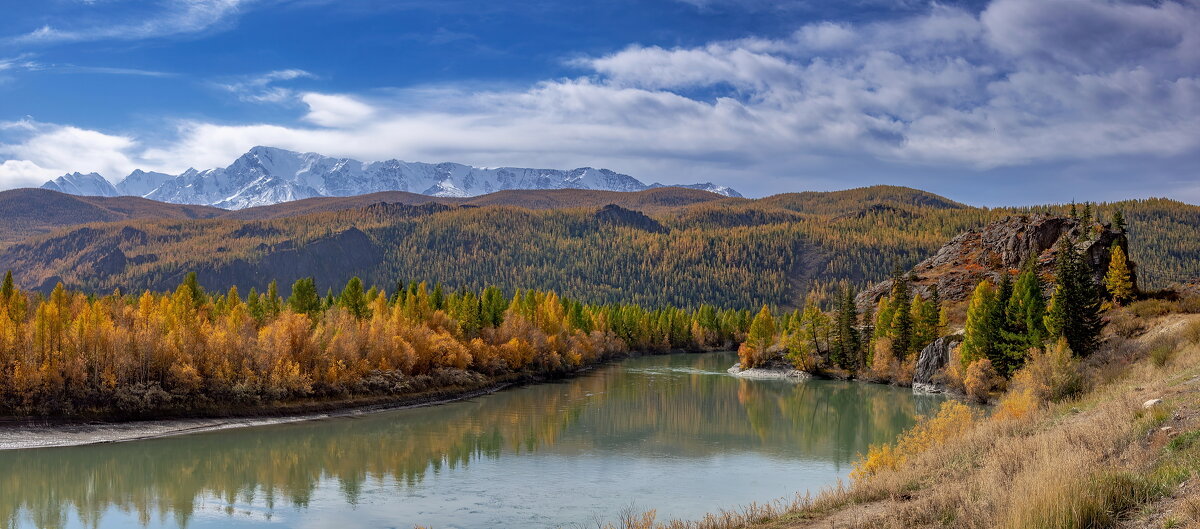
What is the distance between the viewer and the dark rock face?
8681 centimetres

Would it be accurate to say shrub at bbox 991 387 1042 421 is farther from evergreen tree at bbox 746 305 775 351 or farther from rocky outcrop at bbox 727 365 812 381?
evergreen tree at bbox 746 305 775 351

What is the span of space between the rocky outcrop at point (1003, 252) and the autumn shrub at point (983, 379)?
29.0m

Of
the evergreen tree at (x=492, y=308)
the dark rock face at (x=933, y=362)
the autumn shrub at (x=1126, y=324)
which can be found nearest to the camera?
the autumn shrub at (x=1126, y=324)

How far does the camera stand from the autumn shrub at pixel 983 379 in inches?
2864

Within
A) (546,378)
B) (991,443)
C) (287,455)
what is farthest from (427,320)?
(991,443)

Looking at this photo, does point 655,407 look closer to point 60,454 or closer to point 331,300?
point 60,454

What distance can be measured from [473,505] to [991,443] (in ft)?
72.3

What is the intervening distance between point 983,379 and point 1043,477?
6577 centimetres

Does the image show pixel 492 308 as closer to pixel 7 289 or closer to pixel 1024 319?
pixel 7 289

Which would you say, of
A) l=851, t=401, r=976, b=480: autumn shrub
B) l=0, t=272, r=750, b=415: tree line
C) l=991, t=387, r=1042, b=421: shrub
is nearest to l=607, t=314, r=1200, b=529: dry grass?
l=851, t=401, r=976, b=480: autumn shrub

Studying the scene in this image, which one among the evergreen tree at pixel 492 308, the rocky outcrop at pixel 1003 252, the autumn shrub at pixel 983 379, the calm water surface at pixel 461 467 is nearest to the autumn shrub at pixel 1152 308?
the autumn shrub at pixel 983 379

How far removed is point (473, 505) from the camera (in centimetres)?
3603

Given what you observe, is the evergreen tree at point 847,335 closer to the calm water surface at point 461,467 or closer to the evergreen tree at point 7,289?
the calm water surface at point 461,467

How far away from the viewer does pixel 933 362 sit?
88.4 meters
